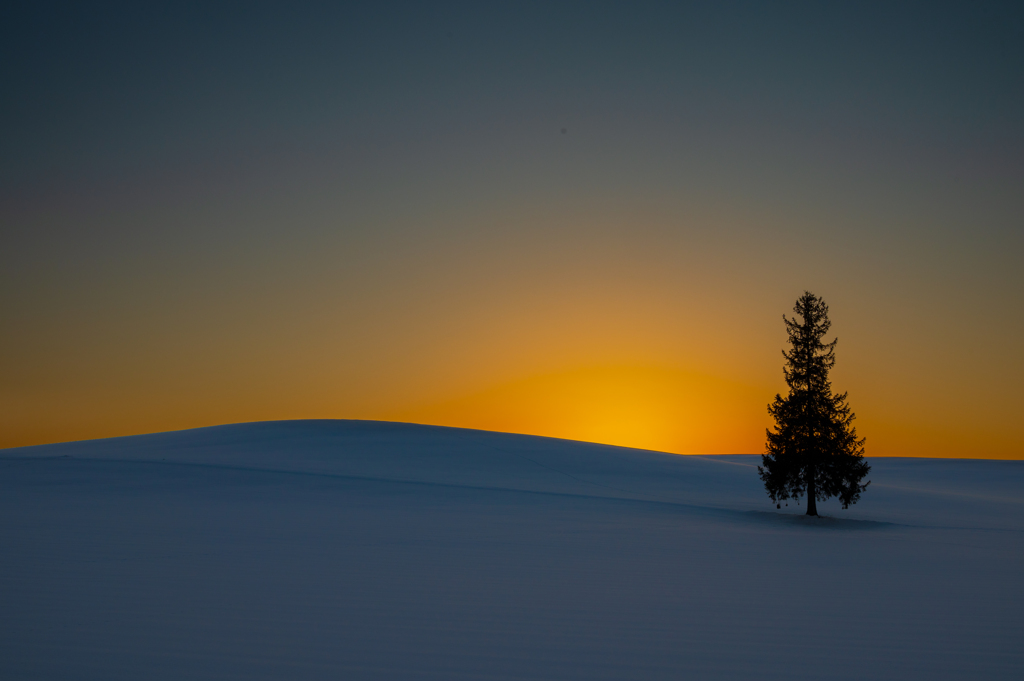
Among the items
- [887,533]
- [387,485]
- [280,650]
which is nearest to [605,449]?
[387,485]

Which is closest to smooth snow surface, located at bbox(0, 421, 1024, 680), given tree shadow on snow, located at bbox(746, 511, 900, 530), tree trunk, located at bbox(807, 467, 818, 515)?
tree shadow on snow, located at bbox(746, 511, 900, 530)

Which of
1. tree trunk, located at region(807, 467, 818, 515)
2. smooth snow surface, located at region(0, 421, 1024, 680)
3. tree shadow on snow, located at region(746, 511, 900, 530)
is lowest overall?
smooth snow surface, located at region(0, 421, 1024, 680)

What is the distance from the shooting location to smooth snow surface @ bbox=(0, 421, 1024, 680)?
6566 millimetres

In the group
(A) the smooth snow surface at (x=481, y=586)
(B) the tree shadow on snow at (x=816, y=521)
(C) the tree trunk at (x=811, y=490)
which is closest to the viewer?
(A) the smooth snow surface at (x=481, y=586)

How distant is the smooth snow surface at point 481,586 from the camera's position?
657cm

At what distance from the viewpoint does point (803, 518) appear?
2212cm

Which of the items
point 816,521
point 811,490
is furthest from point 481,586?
point 811,490

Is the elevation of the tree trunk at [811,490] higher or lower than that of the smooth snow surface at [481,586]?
higher

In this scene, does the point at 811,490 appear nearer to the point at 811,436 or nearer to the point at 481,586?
the point at 811,436

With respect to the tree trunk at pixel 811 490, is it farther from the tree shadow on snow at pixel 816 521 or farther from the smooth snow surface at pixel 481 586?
the smooth snow surface at pixel 481 586

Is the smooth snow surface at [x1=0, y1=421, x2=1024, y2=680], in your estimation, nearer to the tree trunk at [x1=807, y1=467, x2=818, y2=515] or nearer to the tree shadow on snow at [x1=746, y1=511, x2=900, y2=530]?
the tree shadow on snow at [x1=746, y1=511, x2=900, y2=530]

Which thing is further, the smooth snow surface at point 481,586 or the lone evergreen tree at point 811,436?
the lone evergreen tree at point 811,436

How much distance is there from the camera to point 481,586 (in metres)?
9.83

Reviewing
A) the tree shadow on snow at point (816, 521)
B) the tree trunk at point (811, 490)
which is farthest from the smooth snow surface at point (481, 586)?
the tree trunk at point (811, 490)
